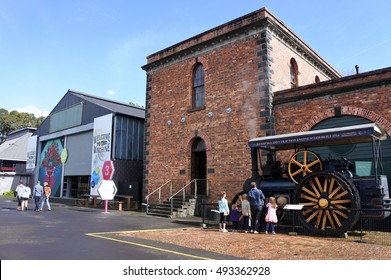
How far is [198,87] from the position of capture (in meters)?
18.6

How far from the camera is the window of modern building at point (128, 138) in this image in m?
24.1

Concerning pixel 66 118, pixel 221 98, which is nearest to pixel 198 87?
pixel 221 98

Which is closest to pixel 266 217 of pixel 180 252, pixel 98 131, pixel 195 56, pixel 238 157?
pixel 180 252

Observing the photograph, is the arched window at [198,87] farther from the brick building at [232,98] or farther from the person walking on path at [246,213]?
the person walking on path at [246,213]

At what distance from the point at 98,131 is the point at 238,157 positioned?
13.1 metres

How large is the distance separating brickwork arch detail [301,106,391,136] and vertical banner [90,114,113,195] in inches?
561

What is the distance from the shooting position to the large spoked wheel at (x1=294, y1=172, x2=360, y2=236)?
9508mm

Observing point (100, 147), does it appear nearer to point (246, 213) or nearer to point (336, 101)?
point (246, 213)

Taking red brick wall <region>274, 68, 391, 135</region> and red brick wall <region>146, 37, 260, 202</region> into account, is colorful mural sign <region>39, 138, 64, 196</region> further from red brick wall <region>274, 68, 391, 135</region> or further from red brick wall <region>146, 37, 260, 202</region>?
red brick wall <region>274, 68, 391, 135</region>

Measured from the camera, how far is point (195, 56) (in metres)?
18.7

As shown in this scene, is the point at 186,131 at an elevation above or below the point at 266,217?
above

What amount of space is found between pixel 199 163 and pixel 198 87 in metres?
4.08

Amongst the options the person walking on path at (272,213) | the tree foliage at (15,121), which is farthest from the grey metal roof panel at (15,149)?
the person walking on path at (272,213)
